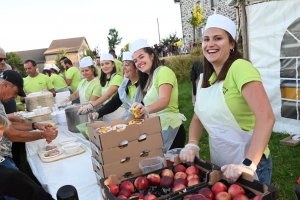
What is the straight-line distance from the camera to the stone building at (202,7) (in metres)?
21.0

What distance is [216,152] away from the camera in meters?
1.62

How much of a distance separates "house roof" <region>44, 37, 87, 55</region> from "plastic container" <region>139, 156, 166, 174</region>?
54.7 meters

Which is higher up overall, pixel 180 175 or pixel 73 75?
pixel 73 75

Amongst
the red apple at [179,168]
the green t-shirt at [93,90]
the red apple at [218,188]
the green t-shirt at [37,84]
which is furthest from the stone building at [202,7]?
the red apple at [218,188]

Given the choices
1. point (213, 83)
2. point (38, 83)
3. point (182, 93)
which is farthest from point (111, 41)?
point (213, 83)

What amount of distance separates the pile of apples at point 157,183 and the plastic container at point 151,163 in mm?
128

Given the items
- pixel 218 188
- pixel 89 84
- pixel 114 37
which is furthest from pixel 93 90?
pixel 114 37

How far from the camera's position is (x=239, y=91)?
140cm

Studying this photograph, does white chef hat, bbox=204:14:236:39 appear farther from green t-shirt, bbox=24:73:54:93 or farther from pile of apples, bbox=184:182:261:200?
green t-shirt, bbox=24:73:54:93

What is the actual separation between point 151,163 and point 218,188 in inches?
20.3

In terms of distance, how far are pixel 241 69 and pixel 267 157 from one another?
0.57 metres

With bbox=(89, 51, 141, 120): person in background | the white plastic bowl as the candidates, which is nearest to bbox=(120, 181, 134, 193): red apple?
the white plastic bowl

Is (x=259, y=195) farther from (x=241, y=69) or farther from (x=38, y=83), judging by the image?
(x=38, y=83)

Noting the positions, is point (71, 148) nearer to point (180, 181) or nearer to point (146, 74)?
point (146, 74)
